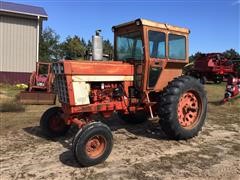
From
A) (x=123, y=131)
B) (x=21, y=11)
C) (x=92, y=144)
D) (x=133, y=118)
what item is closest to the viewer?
(x=92, y=144)

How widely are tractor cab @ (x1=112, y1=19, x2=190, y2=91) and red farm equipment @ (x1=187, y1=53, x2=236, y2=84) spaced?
14332mm

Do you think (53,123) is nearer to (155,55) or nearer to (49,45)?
(155,55)

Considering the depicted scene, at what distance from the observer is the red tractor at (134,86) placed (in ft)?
21.7

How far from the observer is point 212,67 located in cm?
2220

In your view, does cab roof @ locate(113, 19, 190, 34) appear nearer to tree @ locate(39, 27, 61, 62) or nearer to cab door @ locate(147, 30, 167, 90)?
cab door @ locate(147, 30, 167, 90)

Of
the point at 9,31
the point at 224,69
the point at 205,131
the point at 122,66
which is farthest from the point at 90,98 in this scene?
the point at 224,69

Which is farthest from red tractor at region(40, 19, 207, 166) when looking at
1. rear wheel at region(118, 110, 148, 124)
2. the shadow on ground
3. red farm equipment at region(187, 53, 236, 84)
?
red farm equipment at region(187, 53, 236, 84)

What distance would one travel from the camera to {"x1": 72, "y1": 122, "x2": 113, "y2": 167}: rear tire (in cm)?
576

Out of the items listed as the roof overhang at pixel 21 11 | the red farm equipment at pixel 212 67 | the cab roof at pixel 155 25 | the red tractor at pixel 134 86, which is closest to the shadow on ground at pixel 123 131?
the red tractor at pixel 134 86

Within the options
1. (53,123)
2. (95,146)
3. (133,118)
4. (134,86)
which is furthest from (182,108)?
(53,123)

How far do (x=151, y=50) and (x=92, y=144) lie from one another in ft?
8.08

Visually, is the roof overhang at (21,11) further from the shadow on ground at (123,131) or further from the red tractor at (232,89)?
the shadow on ground at (123,131)

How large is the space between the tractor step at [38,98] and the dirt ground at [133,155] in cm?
404

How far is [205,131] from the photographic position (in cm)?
849
